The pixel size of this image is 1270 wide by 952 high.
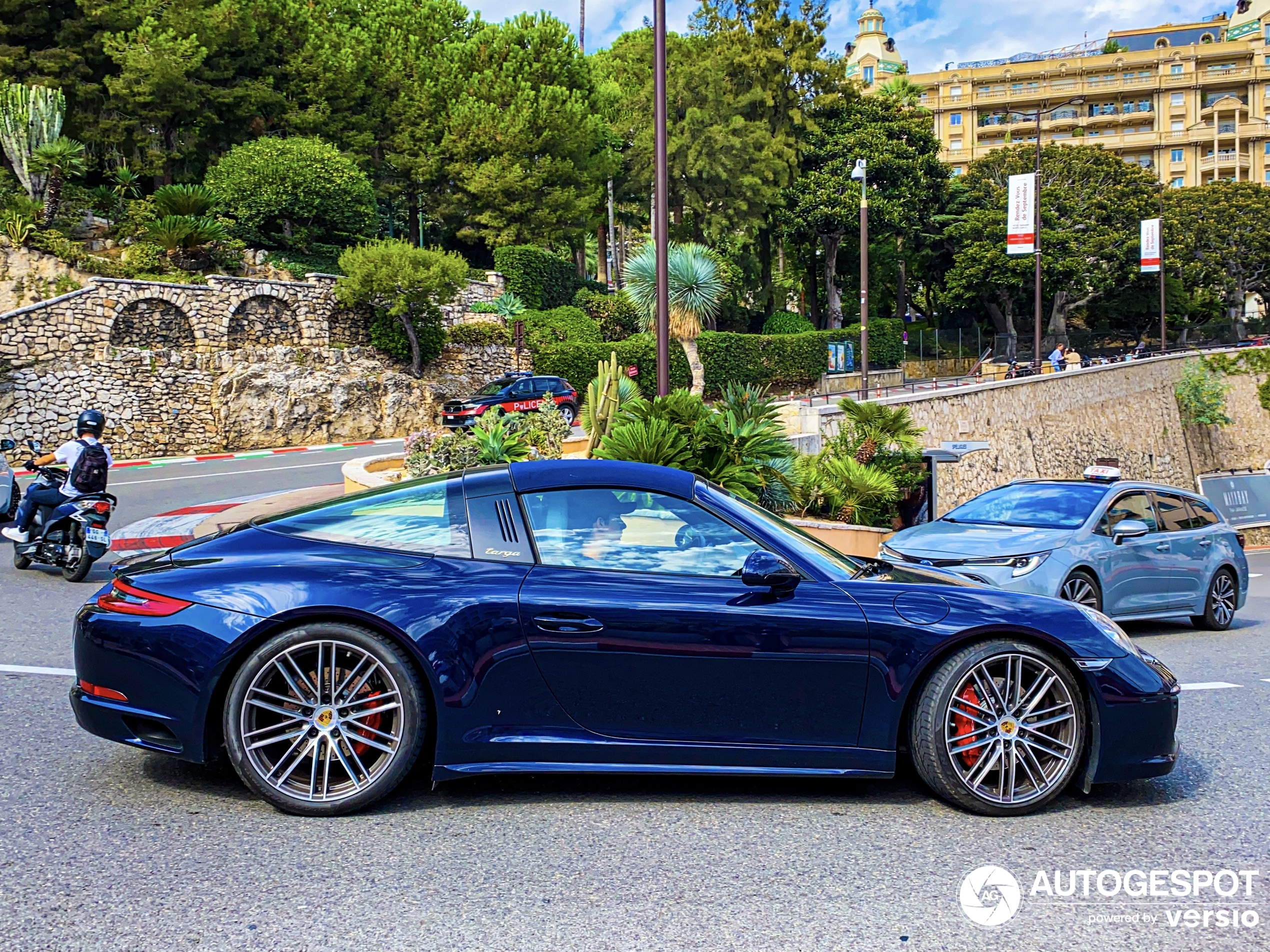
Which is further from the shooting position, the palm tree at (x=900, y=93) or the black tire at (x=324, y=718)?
the palm tree at (x=900, y=93)

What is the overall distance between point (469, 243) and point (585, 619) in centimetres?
4485

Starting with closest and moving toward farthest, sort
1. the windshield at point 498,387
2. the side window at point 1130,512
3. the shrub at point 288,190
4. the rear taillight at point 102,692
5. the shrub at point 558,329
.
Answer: the rear taillight at point 102,692 → the side window at point 1130,512 → the windshield at point 498,387 → the shrub at point 288,190 → the shrub at point 558,329

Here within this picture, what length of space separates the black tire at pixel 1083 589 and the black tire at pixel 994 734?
5562mm

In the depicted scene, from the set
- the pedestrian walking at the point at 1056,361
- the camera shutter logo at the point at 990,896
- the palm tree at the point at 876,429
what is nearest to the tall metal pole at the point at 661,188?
the palm tree at the point at 876,429

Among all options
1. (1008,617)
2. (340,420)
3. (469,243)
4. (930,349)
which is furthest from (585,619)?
(930,349)

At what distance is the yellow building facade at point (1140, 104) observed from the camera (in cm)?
10388

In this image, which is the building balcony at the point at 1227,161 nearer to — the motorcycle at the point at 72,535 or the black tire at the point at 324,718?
the motorcycle at the point at 72,535

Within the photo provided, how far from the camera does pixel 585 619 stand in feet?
13.7

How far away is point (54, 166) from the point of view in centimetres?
3206

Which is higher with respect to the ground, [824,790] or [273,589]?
[273,589]

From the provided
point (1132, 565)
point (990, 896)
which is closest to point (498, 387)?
point (1132, 565)

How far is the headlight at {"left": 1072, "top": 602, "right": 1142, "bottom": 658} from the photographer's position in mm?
4535

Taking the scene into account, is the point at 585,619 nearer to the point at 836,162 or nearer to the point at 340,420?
the point at 340,420

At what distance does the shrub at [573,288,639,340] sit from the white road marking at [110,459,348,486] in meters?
21.0
